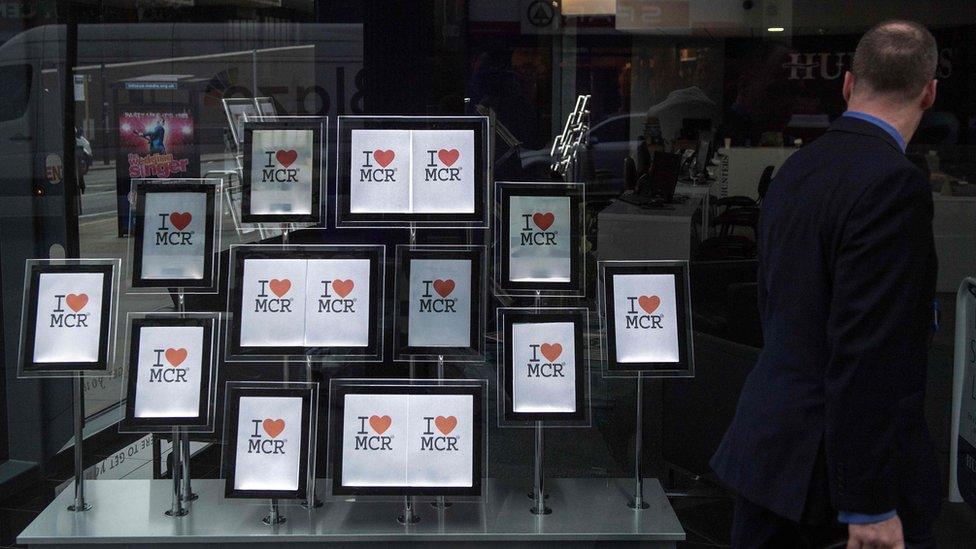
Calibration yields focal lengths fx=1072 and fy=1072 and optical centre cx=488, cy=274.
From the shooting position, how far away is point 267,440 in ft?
9.80

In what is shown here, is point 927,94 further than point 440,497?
No

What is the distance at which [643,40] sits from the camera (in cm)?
445

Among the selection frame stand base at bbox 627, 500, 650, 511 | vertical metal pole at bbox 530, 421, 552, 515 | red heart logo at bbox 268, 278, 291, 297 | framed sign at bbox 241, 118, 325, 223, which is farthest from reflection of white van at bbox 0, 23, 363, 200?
frame stand base at bbox 627, 500, 650, 511

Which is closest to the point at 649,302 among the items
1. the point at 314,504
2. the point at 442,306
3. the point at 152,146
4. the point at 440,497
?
the point at 442,306

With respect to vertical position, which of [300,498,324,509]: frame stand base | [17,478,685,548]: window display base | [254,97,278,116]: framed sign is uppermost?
Result: [254,97,278,116]: framed sign

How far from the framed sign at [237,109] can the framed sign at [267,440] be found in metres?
1.39

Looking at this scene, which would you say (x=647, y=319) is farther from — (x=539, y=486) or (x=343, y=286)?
(x=343, y=286)

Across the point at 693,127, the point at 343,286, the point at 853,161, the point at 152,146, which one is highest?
the point at 693,127

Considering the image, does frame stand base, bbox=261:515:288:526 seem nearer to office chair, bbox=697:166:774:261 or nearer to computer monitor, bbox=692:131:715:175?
computer monitor, bbox=692:131:715:175

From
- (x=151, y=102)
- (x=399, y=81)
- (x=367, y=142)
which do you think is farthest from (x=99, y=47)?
(x=367, y=142)

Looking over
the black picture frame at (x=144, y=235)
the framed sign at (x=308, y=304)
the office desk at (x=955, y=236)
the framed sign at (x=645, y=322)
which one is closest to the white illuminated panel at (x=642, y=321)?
the framed sign at (x=645, y=322)

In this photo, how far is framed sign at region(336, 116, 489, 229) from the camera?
9.78 ft

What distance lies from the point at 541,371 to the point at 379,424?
1.56ft

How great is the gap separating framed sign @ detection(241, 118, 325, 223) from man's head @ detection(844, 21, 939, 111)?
1.52 m
